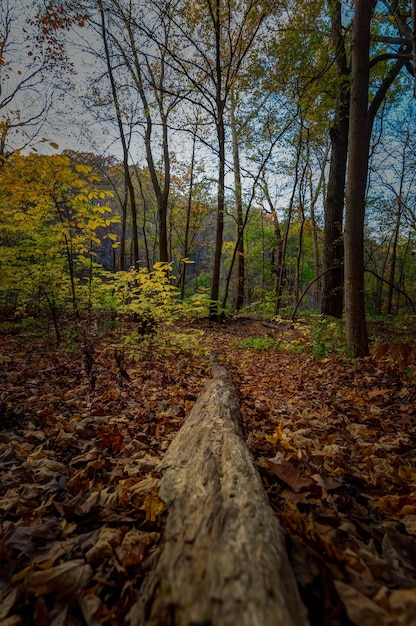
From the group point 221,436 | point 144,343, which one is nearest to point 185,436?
point 221,436

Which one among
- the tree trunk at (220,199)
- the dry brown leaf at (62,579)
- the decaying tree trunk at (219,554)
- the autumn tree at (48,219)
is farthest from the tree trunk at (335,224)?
the dry brown leaf at (62,579)

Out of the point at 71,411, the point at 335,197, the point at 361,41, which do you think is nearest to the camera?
the point at 71,411

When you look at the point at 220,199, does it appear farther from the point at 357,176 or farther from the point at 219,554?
the point at 219,554

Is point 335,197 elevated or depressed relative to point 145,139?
depressed

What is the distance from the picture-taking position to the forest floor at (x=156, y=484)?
991mm

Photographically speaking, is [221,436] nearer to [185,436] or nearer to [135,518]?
[185,436]

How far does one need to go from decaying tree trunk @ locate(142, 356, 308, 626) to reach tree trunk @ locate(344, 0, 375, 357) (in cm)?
375

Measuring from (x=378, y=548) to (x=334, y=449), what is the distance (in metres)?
0.93

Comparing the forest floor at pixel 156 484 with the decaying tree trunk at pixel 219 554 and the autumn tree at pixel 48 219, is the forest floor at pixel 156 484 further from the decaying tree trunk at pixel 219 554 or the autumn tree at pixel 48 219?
the autumn tree at pixel 48 219

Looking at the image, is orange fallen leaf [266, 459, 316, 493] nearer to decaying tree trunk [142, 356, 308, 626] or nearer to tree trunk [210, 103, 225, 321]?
decaying tree trunk [142, 356, 308, 626]

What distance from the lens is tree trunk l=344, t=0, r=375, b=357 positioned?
13.3ft

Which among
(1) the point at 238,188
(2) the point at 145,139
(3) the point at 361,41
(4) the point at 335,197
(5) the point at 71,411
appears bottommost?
(5) the point at 71,411

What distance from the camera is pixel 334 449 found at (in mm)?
2143

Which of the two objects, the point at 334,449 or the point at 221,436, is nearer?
the point at 221,436
